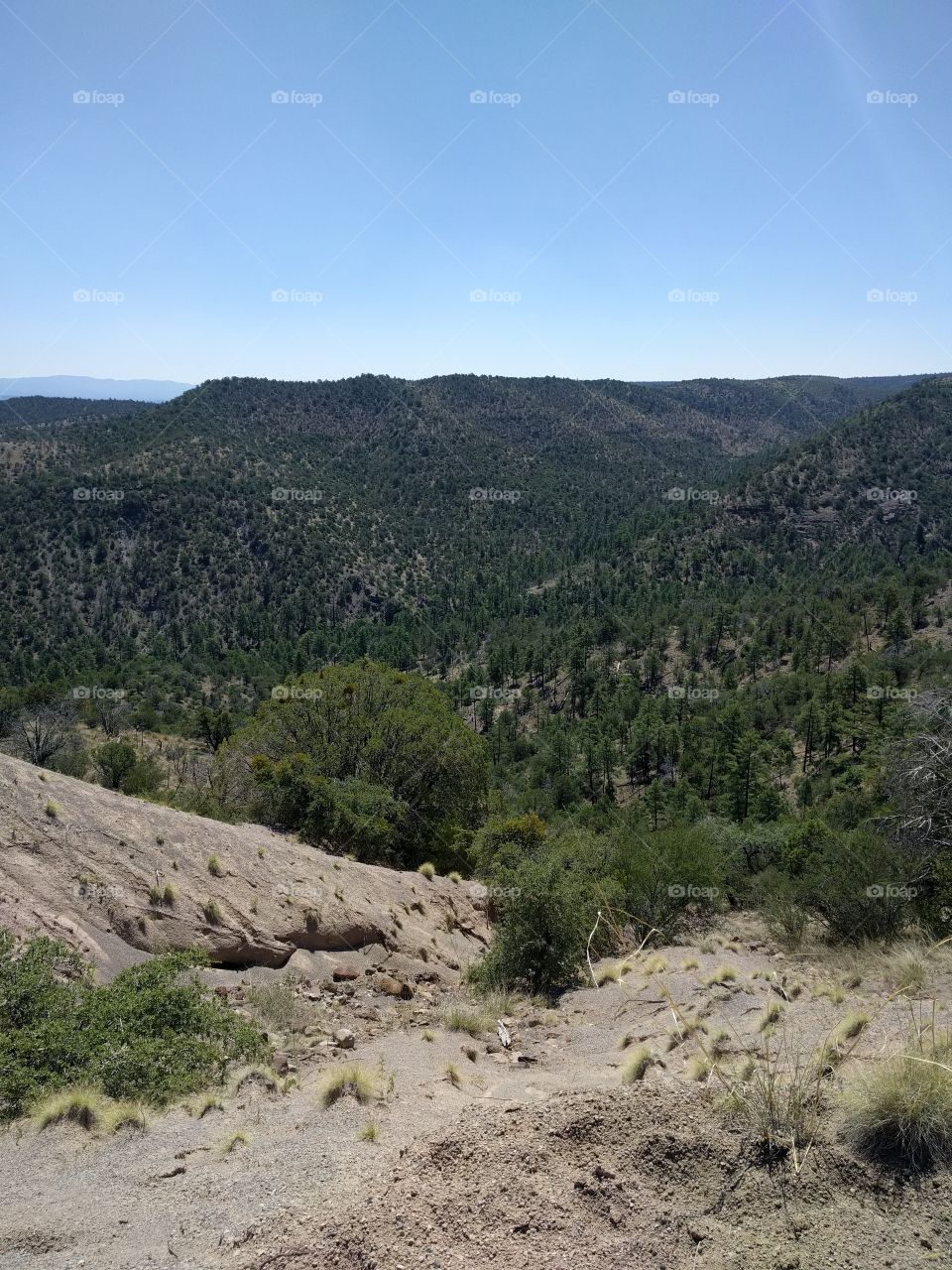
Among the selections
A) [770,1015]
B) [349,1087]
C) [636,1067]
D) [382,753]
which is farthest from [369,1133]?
[382,753]

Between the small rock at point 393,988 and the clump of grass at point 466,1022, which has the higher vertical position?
the clump of grass at point 466,1022

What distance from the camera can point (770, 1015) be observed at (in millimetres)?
9898

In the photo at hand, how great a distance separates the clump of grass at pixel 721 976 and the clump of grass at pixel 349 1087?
23.0 ft

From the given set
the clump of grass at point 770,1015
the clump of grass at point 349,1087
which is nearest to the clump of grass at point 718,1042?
the clump of grass at point 770,1015

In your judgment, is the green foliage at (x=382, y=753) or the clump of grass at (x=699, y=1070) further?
the green foliage at (x=382, y=753)

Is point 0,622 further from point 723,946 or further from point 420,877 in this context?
point 723,946

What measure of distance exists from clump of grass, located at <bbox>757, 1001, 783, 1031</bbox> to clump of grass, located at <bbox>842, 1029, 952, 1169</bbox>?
14.0 ft

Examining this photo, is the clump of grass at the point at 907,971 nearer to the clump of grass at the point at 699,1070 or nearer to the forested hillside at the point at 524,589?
the clump of grass at the point at 699,1070

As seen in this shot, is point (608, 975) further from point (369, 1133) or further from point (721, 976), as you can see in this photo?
point (369, 1133)

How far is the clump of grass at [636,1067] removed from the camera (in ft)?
24.2

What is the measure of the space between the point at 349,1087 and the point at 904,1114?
525 centimetres

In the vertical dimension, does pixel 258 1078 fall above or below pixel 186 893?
above

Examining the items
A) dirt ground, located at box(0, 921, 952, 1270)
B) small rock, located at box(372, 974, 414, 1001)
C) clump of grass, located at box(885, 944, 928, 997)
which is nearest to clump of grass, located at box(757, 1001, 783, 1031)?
dirt ground, located at box(0, 921, 952, 1270)

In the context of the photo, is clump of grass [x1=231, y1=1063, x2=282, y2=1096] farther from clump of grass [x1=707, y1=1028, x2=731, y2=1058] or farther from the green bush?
clump of grass [x1=707, y1=1028, x2=731, y2=1058]
